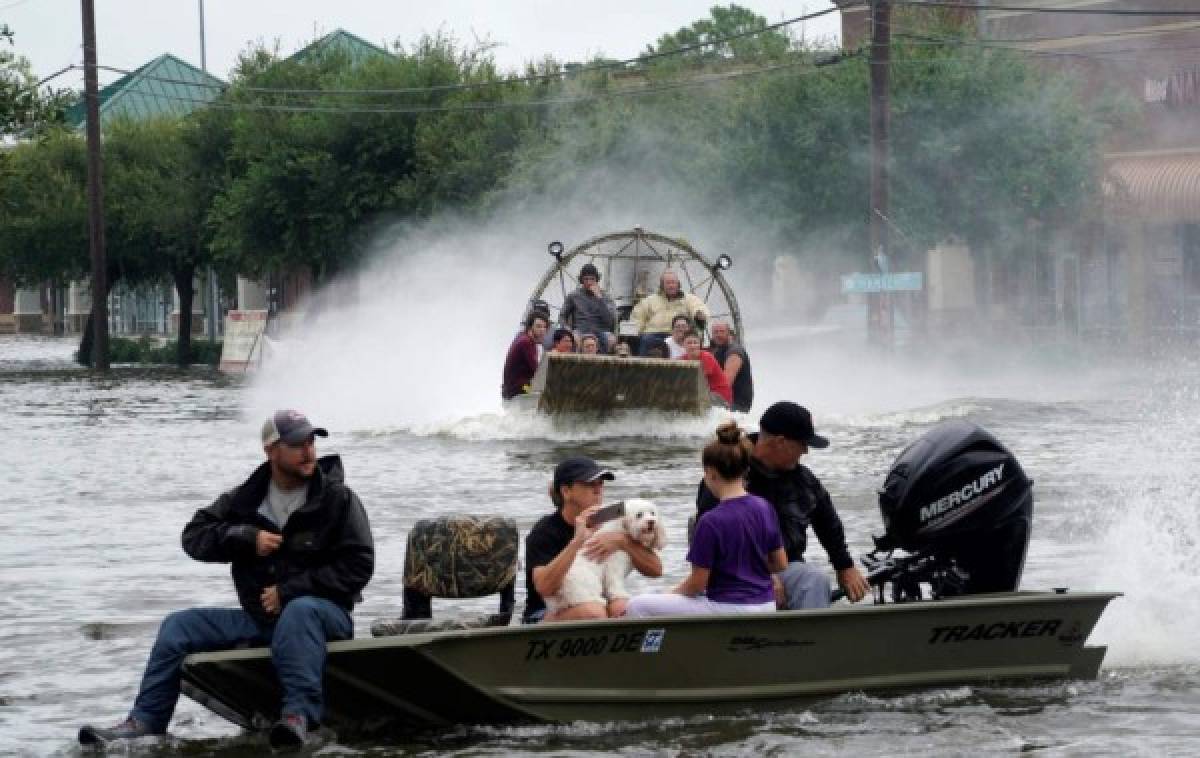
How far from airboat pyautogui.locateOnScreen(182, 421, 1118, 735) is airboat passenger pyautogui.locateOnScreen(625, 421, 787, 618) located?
202 millimetres

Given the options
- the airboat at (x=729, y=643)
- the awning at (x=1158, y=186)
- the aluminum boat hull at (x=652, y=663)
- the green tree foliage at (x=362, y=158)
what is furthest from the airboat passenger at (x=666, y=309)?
the green tree foliage at (x=362, y=158)

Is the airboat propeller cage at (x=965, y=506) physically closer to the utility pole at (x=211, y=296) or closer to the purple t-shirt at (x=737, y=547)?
the purple t-shirt at (x=737, y=547)

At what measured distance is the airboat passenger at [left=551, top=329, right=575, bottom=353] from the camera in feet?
86.3

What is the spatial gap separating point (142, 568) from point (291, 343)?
101 ft

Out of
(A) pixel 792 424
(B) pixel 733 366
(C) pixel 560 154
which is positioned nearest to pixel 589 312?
(B) pixel 733 366

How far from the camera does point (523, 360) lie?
27188 millimetres

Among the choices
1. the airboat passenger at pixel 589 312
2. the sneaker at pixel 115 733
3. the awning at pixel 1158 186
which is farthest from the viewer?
the awning at pixel 1158 186

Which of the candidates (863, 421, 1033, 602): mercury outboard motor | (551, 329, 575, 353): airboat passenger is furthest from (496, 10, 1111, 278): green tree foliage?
(863, 421, 1033, 602): mercury outboard motor

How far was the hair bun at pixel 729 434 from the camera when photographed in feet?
31.5

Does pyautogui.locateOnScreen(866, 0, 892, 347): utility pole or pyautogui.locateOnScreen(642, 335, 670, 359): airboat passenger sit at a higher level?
pyautogui.locateOnScreen(866, 0, 892, 347): utility pole

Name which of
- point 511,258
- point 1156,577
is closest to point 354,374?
point 511,258

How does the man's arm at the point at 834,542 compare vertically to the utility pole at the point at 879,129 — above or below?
below

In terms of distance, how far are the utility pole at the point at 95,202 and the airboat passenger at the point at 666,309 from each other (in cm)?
2712

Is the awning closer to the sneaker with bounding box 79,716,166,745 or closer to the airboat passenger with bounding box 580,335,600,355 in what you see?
the airboat passenger with bounding box 580,335,600,355
